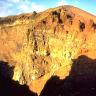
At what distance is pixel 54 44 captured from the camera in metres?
39.8

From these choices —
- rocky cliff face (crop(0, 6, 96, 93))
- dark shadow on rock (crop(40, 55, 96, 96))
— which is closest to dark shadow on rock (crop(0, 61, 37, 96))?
rocky cliff face (crop(0, 6, 96, 93))

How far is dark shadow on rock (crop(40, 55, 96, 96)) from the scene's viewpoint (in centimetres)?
3180

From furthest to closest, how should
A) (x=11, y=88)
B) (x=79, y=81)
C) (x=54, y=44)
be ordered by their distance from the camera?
(x=54, y=44) → (x=11, y=88) → (x=79, y=81)

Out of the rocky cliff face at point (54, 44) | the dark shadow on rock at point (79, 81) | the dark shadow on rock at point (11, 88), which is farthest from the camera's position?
the rocky cliff face at point (54, 44)

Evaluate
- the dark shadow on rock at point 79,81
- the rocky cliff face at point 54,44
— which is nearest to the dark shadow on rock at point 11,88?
the rocky cliff face at point 54,44

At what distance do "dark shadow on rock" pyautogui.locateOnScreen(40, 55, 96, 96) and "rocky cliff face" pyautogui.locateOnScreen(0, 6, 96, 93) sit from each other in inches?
35.0

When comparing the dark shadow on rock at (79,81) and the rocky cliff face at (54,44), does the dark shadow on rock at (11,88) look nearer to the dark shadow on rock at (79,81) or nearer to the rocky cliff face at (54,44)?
the rocky cliff face at (54,44)

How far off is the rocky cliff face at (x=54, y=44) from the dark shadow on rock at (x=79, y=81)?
0.89 meters

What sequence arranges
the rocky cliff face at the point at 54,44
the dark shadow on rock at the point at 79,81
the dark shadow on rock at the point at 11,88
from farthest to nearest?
1. the rocky cliff face at the point at 54,44
2. the dark shadow on rock at the point at 11,88
3. the dark shadow on rock at the point at 79,81

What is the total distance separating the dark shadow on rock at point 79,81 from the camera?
31797 mm

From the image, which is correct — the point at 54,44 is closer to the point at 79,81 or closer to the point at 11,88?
the point at 11,88

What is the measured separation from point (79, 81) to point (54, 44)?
27.7 feet

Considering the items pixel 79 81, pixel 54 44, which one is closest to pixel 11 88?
pixel 54 44

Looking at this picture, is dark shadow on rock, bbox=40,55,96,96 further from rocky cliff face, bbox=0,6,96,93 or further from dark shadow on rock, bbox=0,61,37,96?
dark shadow on rock, bbox=0,61,37,96
